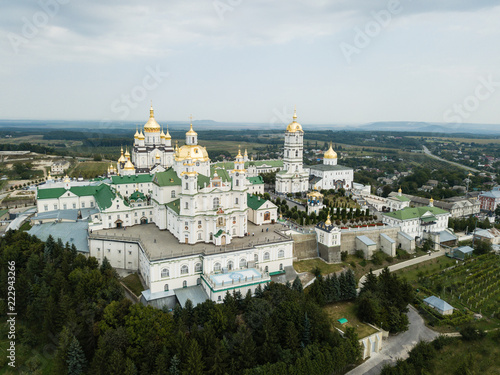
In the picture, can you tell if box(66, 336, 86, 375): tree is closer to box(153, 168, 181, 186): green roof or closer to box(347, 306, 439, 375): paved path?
box(153, 168, 181, 186): green roof

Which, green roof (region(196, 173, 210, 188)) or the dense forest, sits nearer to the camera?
the dense forest

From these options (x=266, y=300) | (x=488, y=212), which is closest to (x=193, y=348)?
(x=266, y=300)

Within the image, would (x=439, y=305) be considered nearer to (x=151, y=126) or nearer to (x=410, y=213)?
(x=410, y=213)

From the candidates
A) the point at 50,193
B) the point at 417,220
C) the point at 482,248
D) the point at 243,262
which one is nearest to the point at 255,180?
the point at 417,220

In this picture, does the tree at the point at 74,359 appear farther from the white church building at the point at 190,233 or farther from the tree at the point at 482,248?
the tree at the point at 482,248

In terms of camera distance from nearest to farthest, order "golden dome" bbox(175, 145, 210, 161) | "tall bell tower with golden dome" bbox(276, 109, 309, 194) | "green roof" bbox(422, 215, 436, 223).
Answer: "golden dome" bbox(175, 145, 210, 161) < "green roof" bbox(422, 215, 436, 223) < "tall bell tower with golden dome" bbox(276, 109, 309, 194)

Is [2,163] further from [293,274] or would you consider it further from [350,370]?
[350,370]

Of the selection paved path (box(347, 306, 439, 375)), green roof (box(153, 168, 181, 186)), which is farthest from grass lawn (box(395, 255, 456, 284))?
green roof (box(153, 168, 181, 186))
